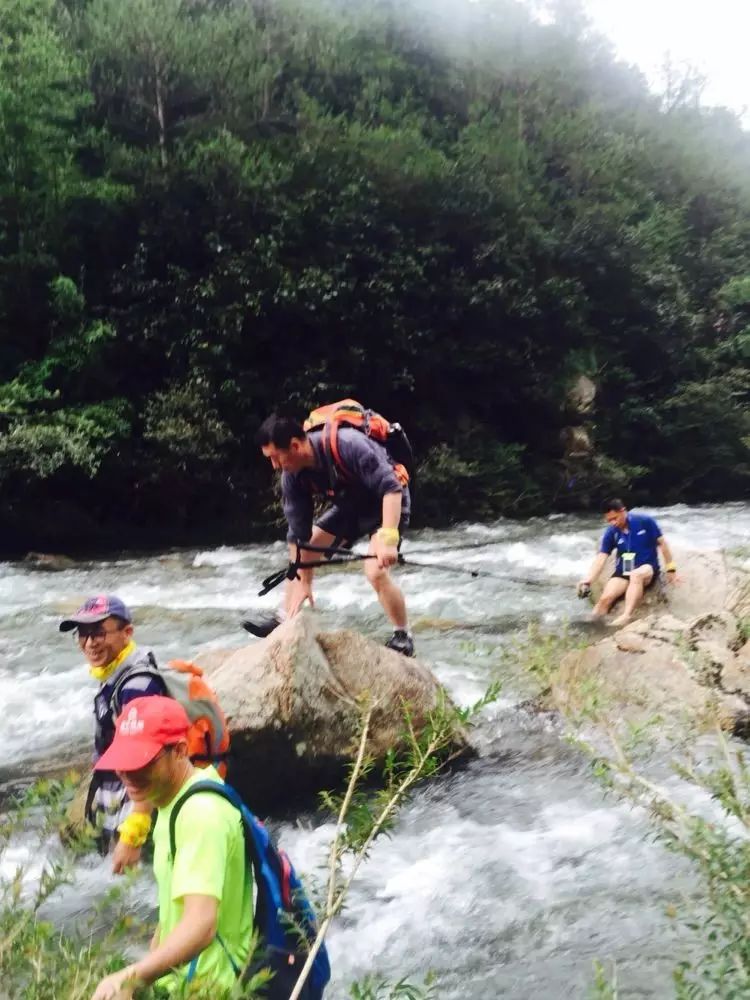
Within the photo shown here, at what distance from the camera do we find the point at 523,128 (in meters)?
32.2

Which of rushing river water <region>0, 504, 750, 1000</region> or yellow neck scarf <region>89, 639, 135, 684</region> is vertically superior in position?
yellow neck scarf <region>89, 639, 135, 684</region>

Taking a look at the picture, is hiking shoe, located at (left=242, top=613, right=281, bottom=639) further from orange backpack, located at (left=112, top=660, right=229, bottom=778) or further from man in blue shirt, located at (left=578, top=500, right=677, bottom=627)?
man in blue shirt, located at (left=578, top=500, right=677, bottom=627)

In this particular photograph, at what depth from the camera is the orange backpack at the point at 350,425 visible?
5.48 metres

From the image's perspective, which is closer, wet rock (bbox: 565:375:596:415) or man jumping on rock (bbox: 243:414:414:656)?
man jumping on rock (bbox: 243:414:414:656)

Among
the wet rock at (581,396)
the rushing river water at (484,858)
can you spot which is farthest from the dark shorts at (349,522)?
the wet rock at (581,396)

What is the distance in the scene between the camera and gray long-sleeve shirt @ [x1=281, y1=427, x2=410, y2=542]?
5.45 m

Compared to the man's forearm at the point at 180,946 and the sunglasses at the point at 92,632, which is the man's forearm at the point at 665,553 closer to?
the sunglasses at the point at 92,632

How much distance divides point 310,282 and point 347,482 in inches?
559

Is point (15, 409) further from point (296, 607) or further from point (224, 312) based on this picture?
point (296, 607)

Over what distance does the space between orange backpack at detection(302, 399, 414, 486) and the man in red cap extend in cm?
326

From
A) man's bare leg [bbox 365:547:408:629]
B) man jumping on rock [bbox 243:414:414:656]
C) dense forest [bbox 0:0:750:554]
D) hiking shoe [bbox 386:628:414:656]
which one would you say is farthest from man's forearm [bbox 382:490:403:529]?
dense forest [bbox 0:0:750:554]

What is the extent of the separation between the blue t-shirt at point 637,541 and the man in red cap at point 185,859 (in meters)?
7.71

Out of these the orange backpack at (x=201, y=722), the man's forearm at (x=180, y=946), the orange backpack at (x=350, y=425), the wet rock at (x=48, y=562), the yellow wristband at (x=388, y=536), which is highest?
the orange backpack at (x=350, y=425)

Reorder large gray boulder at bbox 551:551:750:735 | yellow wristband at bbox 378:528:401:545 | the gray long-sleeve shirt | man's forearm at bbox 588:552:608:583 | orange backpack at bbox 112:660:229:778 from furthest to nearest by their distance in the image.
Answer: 1. man's forearm at bbox 588:552:608:583
2. the gray long-sleeve shirt
3. yellow wristband at bbox 378:528:401:545
4. large gray boulder at bbox 551:551:750:735
5. orange backpack at bbox 112:660:229:778
